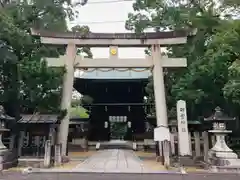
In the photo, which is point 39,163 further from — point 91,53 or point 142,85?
point 142,85

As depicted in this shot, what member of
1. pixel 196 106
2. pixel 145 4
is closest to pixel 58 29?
pixel 145 4

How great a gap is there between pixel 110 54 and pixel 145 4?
4.90 metres

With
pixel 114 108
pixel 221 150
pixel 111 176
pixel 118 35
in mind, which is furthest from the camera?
pixel 114 108

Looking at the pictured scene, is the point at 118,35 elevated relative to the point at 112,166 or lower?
elevated

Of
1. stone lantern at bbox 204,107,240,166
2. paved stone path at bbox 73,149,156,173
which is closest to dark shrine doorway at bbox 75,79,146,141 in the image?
paved stone path at bbox 73,149,156,173

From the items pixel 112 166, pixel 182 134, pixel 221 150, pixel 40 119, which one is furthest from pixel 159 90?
pixel 40 119

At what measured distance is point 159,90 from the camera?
14.9 meters

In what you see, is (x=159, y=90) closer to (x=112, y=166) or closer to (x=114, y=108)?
(x=112, y=166)

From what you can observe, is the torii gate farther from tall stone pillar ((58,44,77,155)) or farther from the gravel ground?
the gravel ground

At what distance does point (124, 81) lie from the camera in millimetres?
27219

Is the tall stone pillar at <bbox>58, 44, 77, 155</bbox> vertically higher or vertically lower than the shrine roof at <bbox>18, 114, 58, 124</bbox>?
higher

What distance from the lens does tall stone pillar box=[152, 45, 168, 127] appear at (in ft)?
47.6

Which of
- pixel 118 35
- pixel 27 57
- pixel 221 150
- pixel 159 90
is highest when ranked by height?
pixel 118 35

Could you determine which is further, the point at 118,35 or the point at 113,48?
the point at 113,48
